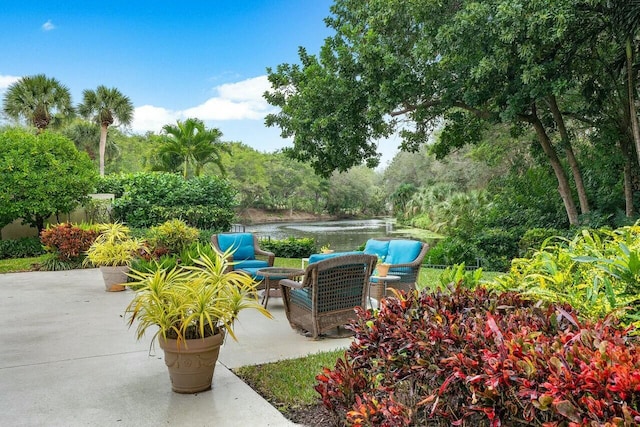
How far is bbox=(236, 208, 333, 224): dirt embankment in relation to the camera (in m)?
37.7

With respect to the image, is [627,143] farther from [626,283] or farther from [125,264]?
[125,264]

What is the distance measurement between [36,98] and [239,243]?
42.2ft

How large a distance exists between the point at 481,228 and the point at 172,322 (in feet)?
35.2

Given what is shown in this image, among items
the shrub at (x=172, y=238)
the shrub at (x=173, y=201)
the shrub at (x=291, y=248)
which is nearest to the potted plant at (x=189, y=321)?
the shrub at (x=172, y=238)

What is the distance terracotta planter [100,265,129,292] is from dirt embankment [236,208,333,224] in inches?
1156

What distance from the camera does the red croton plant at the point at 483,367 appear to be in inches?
47.6

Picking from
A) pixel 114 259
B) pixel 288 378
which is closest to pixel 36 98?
pixel 114 259

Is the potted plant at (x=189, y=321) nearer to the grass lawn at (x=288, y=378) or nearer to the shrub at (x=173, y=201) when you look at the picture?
the grass lawn at (x=288, y=378)

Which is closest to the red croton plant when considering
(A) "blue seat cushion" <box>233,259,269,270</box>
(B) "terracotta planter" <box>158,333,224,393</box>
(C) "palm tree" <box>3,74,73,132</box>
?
(B) "terracotta planter" <box>158,333,224,393</box>

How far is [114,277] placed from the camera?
6656 mm

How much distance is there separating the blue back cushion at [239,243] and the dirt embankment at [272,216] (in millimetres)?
29001

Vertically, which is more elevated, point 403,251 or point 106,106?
point 106,106

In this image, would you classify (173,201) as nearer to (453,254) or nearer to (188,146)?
(453,254)

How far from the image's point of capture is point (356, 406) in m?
1.92
